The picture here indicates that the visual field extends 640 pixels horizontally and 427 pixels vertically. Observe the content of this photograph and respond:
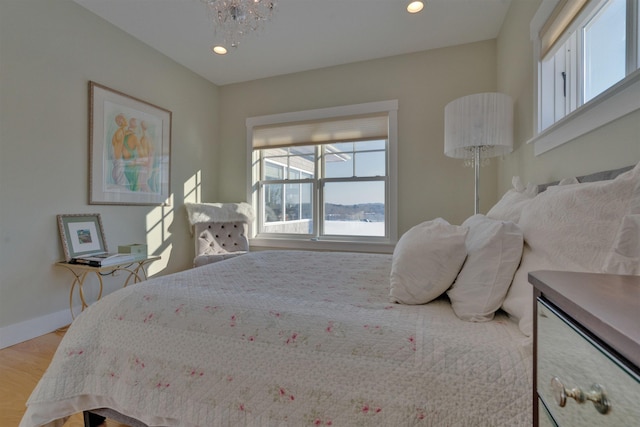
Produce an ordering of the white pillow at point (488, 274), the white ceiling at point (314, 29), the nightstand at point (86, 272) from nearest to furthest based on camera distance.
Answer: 1. the white pillow at point (488, 274)
2. the nightstand at point (86, 272)
3. the white ceiling at point (314, 29)

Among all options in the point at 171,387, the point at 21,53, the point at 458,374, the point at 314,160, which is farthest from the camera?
the point at 314,160

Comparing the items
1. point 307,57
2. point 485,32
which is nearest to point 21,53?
point 307,57

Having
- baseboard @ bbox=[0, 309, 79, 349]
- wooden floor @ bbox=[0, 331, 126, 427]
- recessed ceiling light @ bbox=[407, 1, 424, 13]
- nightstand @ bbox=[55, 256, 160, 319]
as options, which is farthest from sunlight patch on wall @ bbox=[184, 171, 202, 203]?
recessed ceiling light @ bbox=[407, 1, 424, 13]

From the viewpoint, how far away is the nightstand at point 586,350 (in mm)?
350

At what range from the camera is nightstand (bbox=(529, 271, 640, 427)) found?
35 cm

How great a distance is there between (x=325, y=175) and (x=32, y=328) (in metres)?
3.15

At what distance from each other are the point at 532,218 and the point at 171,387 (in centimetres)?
142

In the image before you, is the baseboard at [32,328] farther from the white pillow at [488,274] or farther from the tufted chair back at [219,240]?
the white pillow at [488,274]

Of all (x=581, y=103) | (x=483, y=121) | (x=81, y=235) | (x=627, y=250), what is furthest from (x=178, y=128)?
(x=627, y=250)

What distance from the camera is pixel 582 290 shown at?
1.59 ft

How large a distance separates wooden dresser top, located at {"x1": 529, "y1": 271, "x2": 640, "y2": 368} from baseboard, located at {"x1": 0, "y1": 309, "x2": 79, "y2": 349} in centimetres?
327

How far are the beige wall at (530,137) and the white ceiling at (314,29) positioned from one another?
1.23ft

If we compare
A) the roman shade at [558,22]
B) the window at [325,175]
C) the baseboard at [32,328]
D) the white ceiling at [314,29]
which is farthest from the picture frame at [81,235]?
the roman shade at [558,22]

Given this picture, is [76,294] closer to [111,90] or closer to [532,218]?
[111,90]
